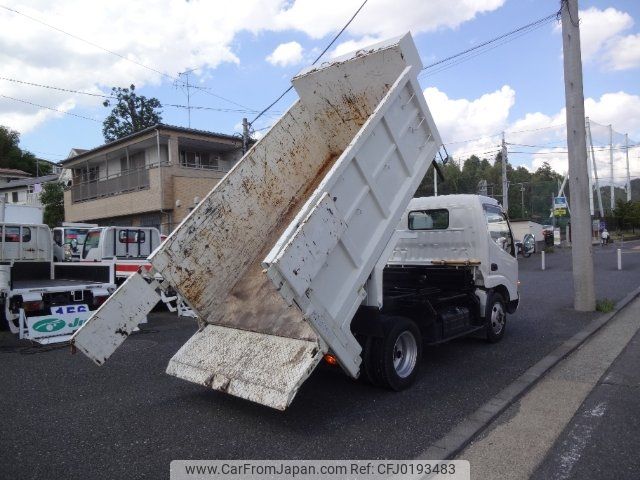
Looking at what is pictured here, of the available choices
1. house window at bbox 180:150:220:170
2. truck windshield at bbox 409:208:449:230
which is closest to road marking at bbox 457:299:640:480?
truck windshield at bbox 409:208:449:230

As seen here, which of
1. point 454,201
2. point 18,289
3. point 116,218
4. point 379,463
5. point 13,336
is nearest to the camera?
point 379,463

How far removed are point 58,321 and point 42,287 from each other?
720 millimetres

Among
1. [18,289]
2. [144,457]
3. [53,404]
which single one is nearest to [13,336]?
[18,289]

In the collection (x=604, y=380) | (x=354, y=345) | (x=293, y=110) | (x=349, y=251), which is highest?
(x=293, y=110)

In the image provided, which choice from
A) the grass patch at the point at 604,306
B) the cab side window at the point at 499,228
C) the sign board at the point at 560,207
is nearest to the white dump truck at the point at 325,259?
the cab side window at the point at 499,228

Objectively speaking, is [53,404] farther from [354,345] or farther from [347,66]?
[347,66]

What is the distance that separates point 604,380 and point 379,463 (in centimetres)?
351

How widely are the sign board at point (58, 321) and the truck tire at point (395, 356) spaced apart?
5855mm

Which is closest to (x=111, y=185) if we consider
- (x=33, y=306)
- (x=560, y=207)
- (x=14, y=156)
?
(x=33, y=306)

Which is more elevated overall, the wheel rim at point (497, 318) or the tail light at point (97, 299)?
the tail light at point (97, 299)

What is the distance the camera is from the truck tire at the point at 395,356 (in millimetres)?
5000

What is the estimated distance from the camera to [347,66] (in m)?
5.98

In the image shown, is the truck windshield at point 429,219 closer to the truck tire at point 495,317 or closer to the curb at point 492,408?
the truck tire at point 495,317

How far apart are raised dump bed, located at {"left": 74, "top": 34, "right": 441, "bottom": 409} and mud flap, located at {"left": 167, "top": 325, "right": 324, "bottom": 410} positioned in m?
0.01
